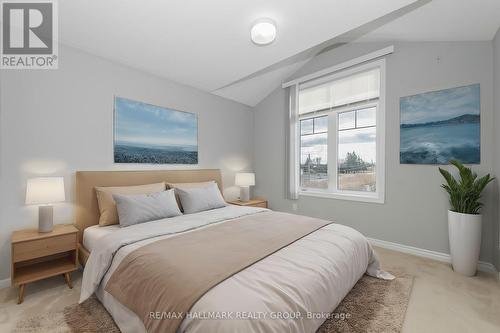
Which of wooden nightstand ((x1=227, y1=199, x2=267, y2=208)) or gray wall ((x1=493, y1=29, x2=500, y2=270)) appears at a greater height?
gray wall ((x1=493, y1=29, x2=500, y2=270))

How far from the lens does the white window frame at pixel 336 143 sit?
3.14 m

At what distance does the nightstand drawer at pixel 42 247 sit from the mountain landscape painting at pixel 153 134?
106 centimetres

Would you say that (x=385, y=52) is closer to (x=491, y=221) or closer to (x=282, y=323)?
(x=491, y=221)

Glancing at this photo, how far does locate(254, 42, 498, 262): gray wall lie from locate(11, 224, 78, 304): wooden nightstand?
131 inches

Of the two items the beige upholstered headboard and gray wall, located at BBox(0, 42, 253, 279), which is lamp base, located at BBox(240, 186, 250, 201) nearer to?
the beige upholstered headboard

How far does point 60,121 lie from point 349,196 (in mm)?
3873

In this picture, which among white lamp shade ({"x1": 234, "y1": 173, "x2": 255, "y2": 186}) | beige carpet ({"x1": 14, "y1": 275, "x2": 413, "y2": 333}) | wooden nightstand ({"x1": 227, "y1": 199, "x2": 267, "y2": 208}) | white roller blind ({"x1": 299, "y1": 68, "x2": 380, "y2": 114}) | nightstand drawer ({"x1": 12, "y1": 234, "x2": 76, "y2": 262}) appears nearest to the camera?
beige carpet ({"x1": 14, "y1": 275, "x2": 413, "y2": 333})

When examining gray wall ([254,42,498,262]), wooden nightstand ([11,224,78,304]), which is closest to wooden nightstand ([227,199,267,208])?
gray wall ([254,42,498,262])

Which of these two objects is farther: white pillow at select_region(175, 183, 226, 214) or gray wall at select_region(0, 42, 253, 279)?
white pillow at select_region(175, 183, 226, 214)

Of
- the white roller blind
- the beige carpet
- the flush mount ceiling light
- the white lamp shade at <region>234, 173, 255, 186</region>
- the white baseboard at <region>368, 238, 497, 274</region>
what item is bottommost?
the beige carpet

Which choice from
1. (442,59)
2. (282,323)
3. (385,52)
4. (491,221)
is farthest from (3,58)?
(491,221)

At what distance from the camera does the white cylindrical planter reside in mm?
2285

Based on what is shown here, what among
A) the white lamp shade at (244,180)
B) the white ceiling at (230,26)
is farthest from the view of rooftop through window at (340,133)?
the white lamp shade at (244,180)

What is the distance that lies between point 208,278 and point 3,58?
2.90m
